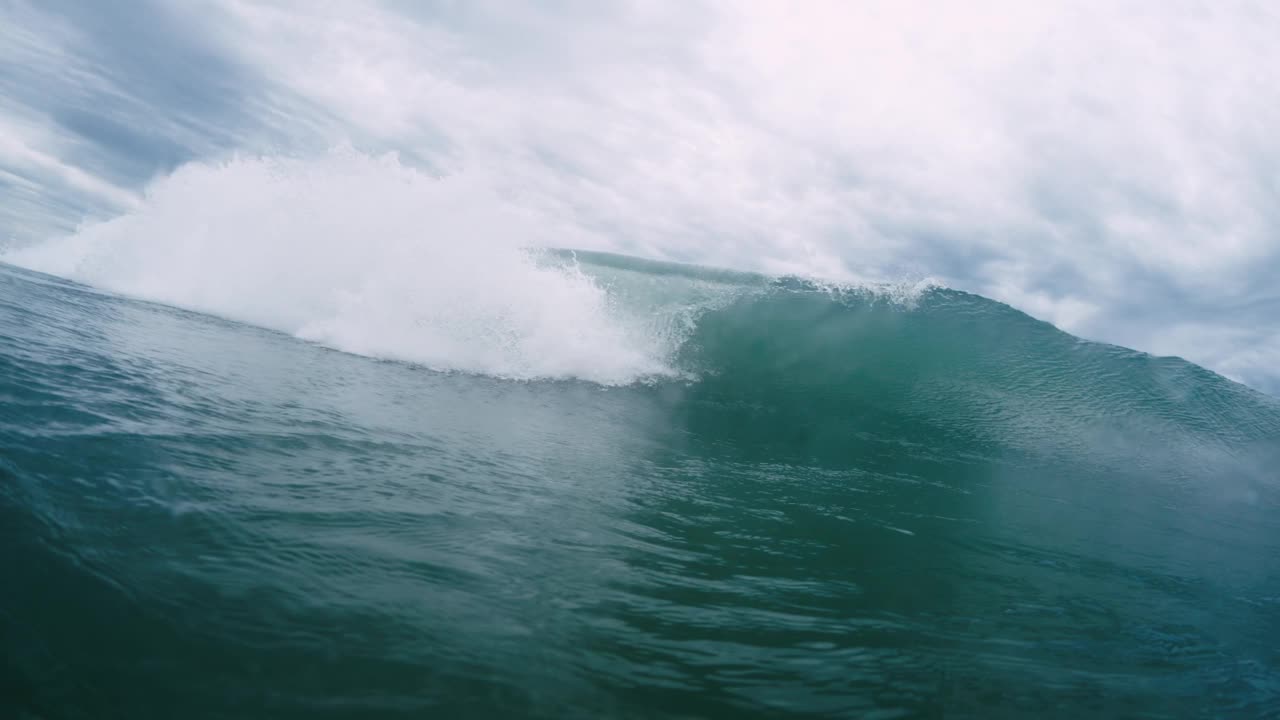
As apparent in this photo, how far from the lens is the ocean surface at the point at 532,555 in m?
2.24

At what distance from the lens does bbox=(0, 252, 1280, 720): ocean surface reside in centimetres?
224

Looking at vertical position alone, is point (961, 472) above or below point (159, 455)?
above

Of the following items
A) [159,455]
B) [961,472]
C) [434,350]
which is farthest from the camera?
[434,350]

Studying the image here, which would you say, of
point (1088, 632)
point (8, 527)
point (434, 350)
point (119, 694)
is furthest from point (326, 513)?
point (434, 350)

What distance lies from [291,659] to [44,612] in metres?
0.91

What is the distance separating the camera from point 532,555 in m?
3.54

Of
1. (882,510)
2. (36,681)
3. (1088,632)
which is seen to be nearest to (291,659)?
(36,681)

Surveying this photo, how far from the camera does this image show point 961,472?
30.9ft

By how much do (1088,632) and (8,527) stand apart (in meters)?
6.17

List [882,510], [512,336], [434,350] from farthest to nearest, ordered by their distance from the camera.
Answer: [512,336] → [434,350] → [882,510]

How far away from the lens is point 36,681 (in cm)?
182

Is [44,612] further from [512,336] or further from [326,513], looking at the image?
[512,336]

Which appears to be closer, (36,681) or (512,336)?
(36,681)

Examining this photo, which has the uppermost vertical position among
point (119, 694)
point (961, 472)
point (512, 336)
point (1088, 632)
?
point (512, 336)
